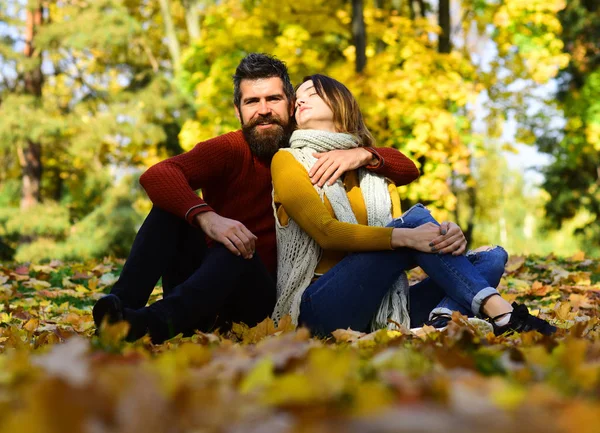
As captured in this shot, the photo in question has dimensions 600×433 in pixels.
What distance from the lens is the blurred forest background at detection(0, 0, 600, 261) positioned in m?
9.26

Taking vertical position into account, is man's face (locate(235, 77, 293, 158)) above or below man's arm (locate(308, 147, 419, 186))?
above

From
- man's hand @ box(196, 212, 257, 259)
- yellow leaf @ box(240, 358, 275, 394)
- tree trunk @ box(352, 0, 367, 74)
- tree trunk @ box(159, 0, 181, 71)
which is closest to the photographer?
yellow leaf @ box(240, 358, 275, 394)

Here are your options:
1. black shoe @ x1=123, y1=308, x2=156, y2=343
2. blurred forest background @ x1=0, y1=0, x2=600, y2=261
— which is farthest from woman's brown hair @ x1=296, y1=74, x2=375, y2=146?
blurred forest background @ x1=0, y1=0, x2=600, y2=261

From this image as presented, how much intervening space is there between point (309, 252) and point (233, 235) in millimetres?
411

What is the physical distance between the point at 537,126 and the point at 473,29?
3435 millimetres

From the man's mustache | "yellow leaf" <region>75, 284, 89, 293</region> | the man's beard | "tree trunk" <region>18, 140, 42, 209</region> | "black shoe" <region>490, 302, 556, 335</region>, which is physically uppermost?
the man's mustache

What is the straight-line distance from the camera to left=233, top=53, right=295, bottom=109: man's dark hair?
10.6 feet

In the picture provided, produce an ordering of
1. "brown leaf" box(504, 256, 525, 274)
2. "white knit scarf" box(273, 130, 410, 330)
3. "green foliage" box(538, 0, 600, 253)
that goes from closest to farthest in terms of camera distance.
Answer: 1. "white knit scarf" box(273, 130, 410, 330)
2. "brown leaf" box(504, 256, 525, 274)
3. "green foliage" box(538, 0, 600, 253)

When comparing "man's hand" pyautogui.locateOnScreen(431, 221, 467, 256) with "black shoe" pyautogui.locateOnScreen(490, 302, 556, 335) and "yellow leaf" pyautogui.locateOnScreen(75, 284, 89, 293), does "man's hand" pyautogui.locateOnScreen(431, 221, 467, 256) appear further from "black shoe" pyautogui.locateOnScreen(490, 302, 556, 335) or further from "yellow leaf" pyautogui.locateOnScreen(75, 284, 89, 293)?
"yellow leaf" pyautogui.locateOnScreen(75, 284, 89, 293)

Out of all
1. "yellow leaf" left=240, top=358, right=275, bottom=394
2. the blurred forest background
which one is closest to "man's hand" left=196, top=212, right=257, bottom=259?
"yellow leaf" left=240, top=358, right=275, bottom=394

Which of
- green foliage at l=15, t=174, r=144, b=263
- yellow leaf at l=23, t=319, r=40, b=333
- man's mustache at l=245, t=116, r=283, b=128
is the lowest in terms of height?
green foliage at l=15, t=174, r=144, b=263

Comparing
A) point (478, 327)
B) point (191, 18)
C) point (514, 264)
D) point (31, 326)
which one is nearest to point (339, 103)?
point (478, 327)

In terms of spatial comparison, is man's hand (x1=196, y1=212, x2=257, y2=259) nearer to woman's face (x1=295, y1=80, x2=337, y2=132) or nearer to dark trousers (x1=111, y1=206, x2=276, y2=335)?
dark trousers (x1=111, y1=206, x2=276, y2=335)

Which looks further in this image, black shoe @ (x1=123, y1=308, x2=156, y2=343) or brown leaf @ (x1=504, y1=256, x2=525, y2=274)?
brown leaf @ (x1=504, y1=256, x2=525, y2=274)
